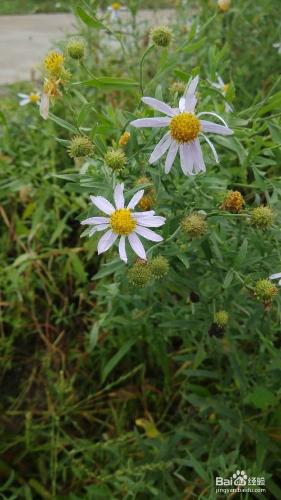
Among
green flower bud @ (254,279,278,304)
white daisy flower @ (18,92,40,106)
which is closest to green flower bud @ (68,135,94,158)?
green flower bud @ (254,279,278,304)

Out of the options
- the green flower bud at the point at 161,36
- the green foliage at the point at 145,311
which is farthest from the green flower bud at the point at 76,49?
the green flower bud at the point at 161,36

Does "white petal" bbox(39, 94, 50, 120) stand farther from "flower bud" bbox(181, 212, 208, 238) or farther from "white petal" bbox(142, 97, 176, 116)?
"flower bud" bbox(181, 212, 208, 238)

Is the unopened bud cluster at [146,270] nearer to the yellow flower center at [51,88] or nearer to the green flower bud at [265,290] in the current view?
the green flower bud at [265,290]

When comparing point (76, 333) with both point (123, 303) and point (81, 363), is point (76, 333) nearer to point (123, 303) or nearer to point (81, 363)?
point (81, 363)

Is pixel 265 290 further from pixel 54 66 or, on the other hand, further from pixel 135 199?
pixel 54 66

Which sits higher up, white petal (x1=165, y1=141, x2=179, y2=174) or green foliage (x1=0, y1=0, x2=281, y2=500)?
white petal (x1=165, y1=141, x2=179, y2=174)

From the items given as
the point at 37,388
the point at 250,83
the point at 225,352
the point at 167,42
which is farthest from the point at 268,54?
the point at 37,388

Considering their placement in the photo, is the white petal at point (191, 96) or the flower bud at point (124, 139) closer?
the white petal at point (191, 96)

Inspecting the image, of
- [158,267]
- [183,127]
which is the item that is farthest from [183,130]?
[158,267]
